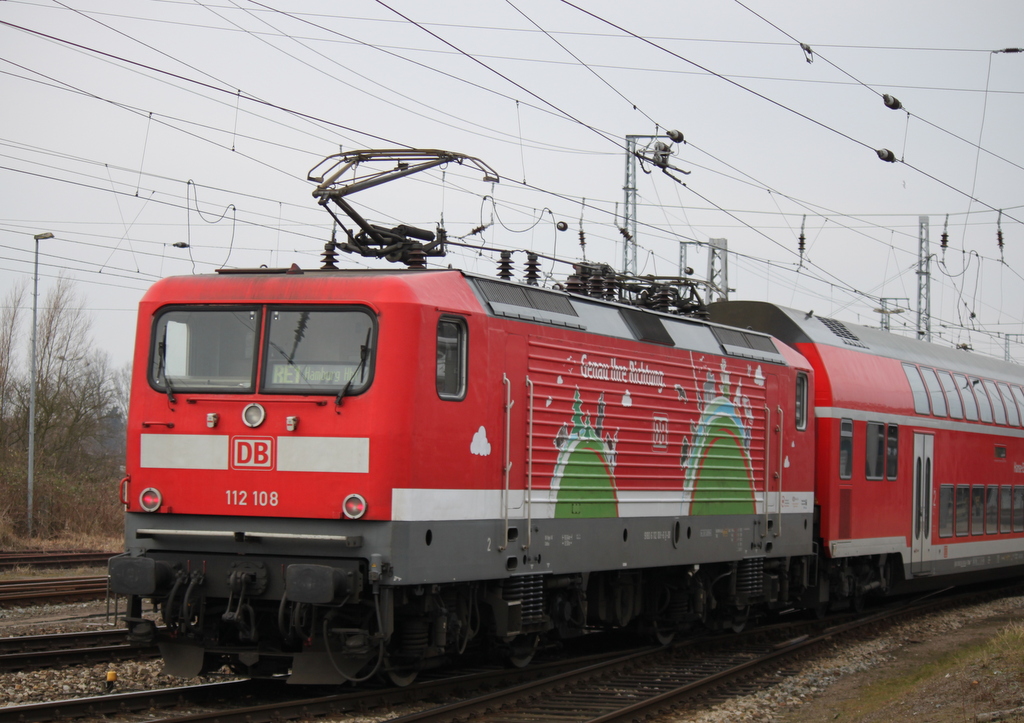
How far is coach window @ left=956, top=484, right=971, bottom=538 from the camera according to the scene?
19516 mm

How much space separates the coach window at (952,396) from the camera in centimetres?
1953

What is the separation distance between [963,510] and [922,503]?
6.06 feet

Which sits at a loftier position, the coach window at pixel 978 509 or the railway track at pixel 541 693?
the coach window at pixel 978 509

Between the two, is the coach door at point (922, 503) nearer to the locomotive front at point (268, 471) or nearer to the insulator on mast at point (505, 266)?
the insulator on mast at point (505, 266)

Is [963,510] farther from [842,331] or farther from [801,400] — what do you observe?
[801,400]

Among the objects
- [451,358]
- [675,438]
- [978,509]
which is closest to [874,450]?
[978,509]

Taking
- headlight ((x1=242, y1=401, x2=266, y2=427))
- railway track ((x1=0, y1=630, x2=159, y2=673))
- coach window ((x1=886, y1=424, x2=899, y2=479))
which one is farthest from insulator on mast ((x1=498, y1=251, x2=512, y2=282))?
coach window ((x1=886, y1=424, x2=899, y2=479))

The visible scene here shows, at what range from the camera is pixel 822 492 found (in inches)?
627

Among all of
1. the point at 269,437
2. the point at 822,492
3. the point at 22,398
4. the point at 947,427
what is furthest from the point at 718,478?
the point at 22,398

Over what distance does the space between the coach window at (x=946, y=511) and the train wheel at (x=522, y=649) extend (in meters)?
10.1

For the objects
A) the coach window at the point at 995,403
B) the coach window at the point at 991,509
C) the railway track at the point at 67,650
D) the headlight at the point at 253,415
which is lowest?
the railway track at the point at 67,650

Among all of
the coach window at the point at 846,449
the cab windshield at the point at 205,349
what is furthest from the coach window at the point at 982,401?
the cab windshield at the point at 205,349

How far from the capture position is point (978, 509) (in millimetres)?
20203

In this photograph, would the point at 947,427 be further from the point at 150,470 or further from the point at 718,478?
the point at 150,470
